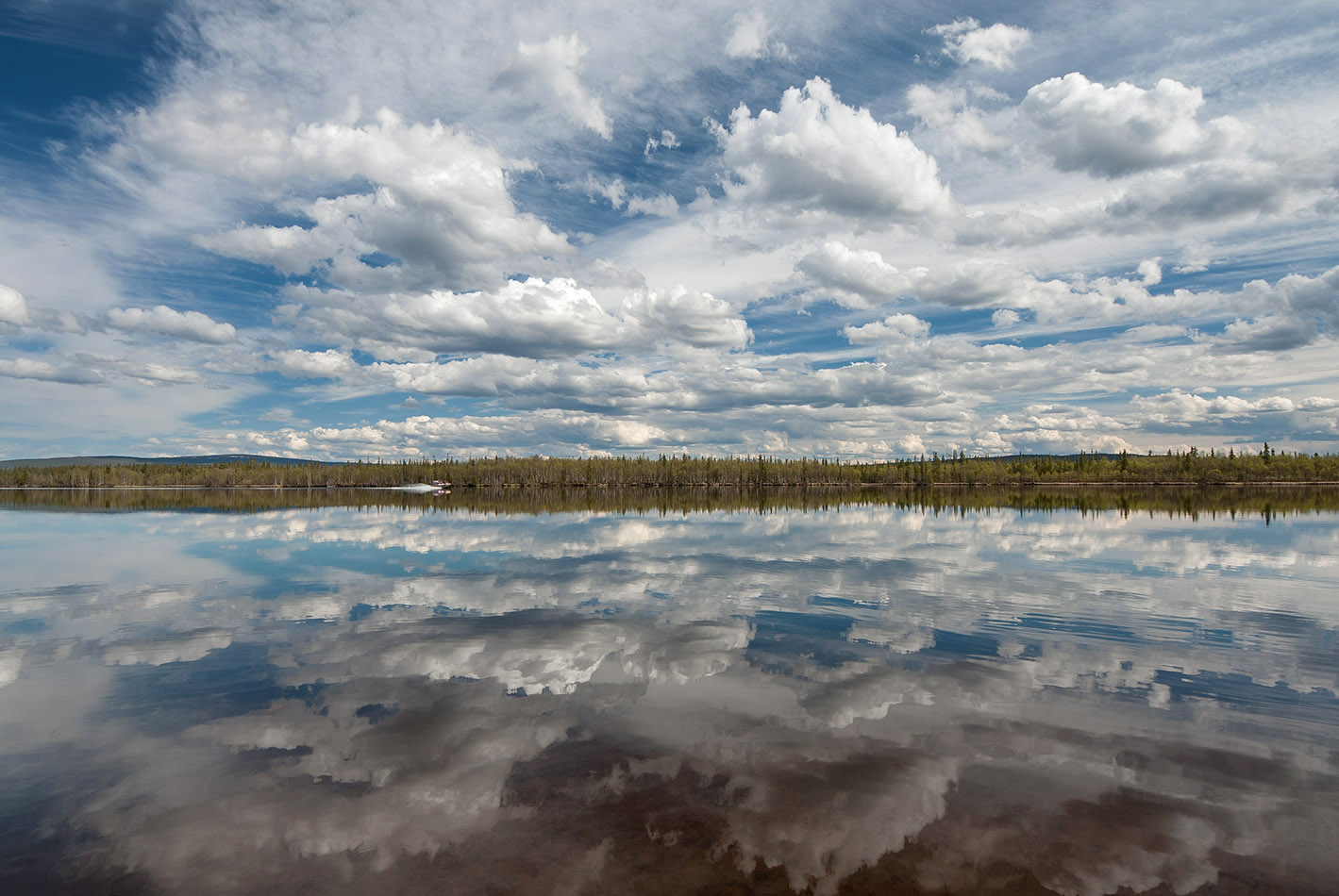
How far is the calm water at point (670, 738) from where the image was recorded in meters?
6.85

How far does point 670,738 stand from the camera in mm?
9938

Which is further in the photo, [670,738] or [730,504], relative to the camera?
[730,504]

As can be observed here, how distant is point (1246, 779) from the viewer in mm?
8617

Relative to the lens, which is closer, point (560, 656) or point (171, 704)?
point (171, 704)

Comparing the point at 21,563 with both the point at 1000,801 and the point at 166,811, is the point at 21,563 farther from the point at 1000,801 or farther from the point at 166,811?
the point at 1000,801

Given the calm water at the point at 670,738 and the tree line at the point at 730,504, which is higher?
the calm water at the point at 670,738

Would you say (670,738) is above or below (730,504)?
above

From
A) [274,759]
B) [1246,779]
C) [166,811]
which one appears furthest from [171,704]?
[1246,779]

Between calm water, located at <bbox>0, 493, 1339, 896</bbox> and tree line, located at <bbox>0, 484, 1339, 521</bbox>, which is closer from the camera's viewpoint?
calm water, located at <bbox>0, 493, 1339, 896</bbox>

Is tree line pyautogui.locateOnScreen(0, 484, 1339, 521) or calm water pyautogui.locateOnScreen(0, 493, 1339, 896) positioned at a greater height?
calm water pyautogui.locateOnScreen(0, 493, 1339, 896)

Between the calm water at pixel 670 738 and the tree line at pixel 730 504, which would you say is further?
the tree line at pixel 730 504

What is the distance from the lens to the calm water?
22.5ft

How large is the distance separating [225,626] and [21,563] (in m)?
21.3

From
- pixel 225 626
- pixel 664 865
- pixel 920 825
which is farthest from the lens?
pixel 225 626
